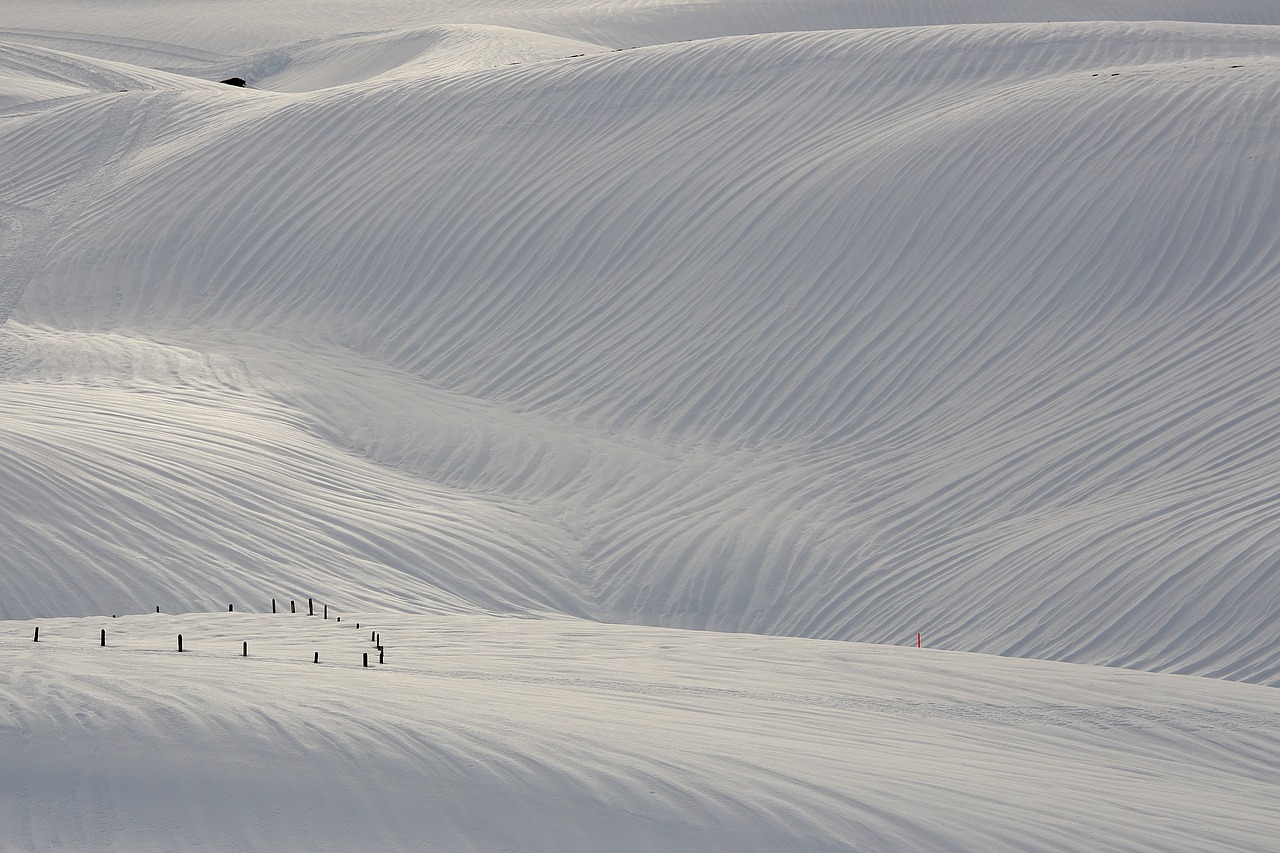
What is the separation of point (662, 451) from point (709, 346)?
1524mm

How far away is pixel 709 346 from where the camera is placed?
14.2 m

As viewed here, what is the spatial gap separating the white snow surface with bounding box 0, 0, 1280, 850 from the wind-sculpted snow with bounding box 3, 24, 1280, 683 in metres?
0.05

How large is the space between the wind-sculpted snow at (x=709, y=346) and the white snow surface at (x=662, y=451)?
0.18 ft

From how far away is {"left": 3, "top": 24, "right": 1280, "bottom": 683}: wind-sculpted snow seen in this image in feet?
34.2

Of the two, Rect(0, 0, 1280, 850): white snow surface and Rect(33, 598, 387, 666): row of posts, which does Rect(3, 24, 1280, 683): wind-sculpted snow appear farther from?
Rect(33, 598, 387, 666): row of posts

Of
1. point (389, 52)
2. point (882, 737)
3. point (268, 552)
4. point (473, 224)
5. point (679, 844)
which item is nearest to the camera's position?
point (679, 844)

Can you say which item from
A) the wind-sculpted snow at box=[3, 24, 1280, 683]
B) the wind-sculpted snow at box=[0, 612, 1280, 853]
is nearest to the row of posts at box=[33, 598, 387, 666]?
the wind-sculpted snow at box=[0, 612, 1280, 853]

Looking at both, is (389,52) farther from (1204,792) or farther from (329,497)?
(1204,792)

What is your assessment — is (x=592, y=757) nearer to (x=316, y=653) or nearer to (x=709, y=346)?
(x=316, y=653)

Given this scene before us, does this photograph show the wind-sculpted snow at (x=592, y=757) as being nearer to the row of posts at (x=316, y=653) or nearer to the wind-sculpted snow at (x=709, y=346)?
the row of posts at (x=316, y=653)

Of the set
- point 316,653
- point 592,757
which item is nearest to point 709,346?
point 316,653

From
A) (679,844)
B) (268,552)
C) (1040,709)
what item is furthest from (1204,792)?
(268,552)

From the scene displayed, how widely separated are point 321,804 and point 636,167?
12.9 meters

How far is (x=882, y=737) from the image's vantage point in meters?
6.36
